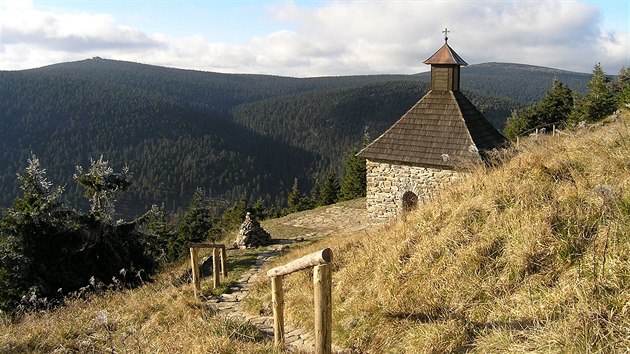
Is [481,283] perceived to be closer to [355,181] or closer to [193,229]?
[193,229]

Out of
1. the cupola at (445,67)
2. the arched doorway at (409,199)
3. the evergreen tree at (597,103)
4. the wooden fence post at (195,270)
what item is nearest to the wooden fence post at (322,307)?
the wooden fence post at (195,270)

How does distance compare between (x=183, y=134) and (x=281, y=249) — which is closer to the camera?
(x=281, y=249)

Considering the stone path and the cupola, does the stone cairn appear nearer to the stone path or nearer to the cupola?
the stone path

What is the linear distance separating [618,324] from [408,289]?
2.22 m

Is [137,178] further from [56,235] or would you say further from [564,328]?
[564,328]

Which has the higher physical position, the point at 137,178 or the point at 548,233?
the point at 548,233

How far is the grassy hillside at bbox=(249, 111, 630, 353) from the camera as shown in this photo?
3693mm

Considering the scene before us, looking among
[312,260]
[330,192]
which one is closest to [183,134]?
[330,192]

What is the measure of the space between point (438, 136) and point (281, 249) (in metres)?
5.66

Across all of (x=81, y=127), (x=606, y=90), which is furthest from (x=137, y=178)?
(x=606, y=90)

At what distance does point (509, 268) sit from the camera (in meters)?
4.70

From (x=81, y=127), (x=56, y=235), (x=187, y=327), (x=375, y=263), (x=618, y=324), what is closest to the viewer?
(x=618, y=324)

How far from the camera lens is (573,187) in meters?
5.36

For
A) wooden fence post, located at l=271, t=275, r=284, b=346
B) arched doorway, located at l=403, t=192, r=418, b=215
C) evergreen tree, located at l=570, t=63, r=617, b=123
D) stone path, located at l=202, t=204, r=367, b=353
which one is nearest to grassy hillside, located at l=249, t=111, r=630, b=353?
stone path, located at l=202, t=204, r=367, b=353
